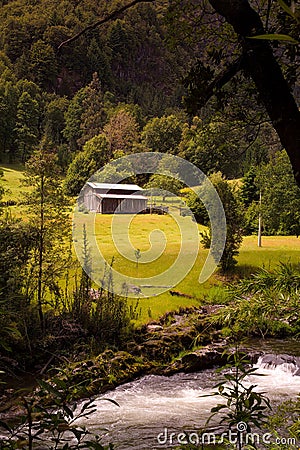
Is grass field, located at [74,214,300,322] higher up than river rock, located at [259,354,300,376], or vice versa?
grass field, located at [74,214,300,322]

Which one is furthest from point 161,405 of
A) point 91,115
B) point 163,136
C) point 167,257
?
point 91,115

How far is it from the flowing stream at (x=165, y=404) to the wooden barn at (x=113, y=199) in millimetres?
20353

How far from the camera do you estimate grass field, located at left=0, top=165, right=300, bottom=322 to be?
12930 millimetres

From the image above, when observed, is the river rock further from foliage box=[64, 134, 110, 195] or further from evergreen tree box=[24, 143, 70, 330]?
foliage box=[64, 134, 110, 195]

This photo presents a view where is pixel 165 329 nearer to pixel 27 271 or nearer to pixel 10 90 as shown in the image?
pixel 27 271

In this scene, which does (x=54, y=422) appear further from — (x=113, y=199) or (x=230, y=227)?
(x=113, y=199)

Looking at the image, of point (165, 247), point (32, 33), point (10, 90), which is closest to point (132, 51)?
point (32, 33)

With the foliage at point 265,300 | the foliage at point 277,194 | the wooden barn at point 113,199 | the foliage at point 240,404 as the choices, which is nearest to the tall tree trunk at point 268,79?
the foliage at point 265,300

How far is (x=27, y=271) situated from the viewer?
9305 millimetres

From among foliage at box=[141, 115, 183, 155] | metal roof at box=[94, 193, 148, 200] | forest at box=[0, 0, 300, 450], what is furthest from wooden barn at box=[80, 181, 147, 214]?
foliage at box=[141, 115, 183, 155]

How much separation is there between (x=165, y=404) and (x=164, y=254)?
10.9 m

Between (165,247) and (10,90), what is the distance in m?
46.6

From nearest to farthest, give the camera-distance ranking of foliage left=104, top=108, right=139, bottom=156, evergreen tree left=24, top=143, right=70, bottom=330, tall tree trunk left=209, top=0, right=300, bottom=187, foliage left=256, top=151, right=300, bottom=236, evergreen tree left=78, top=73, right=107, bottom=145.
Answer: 1. tall tree trunk left=209, top=0, right=300, bottom=187
2. evergreen tree left=24, top=143, right=70, bottom=330
3. foliage left=256, top=151, right=300, bottom=236
4. foliage left=104, top=108, right=139, bottom=156
5. evergreen tree left=78, top=73, right=107, bottom=145

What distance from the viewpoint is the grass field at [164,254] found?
42.4 ft
